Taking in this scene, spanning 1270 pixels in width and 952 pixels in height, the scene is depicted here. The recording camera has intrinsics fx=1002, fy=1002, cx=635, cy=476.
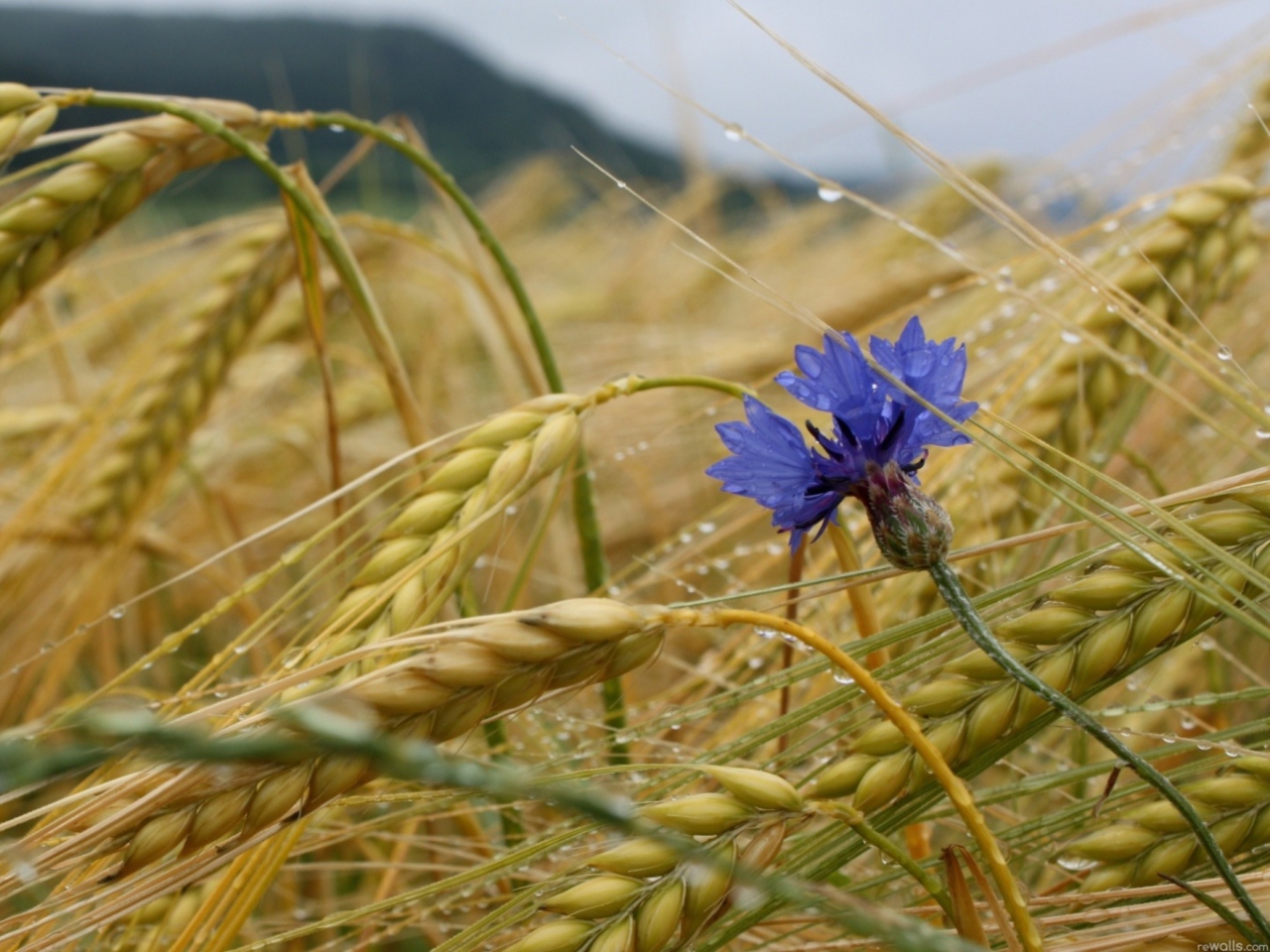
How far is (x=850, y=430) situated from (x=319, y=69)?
50.2ft

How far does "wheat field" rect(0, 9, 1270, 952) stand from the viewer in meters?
0.49

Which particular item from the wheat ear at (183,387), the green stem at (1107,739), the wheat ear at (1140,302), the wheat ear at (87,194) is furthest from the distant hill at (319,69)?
the green stem at (1107,739)

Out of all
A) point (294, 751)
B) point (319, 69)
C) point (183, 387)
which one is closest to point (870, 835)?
point (294, 751)

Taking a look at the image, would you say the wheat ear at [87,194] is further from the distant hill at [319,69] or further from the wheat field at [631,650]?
the distant hill at [319,69]

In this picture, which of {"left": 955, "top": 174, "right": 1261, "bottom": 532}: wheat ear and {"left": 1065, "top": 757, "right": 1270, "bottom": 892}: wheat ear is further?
{"left": 955, "top": 174, "right": 1261, "bottom": 532}: wheat ear

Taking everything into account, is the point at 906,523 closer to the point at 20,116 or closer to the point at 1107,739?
the point at 1107,739

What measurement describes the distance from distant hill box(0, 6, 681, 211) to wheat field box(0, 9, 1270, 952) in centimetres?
913

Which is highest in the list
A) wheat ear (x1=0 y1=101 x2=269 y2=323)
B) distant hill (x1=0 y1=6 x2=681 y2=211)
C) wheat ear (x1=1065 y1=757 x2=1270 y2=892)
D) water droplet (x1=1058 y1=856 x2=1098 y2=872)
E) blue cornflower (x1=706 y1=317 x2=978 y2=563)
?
distant hill (x1=0 y1=6 x2=681 y2=211)

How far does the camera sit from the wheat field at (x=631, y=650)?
0.49 meters

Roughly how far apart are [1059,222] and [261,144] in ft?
6.90

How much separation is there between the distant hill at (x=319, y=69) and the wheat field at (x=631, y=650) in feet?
30.0

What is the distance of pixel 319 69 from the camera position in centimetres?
1402

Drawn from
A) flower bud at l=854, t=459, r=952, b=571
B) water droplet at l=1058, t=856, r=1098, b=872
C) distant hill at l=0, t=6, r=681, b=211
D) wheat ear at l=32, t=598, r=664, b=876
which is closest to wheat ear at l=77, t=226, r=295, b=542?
wheat ear at l=32, t=598, r=664, b=876

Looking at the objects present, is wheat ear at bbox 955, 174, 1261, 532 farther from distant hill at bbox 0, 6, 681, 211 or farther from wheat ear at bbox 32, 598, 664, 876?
distant hill at bbox 0, 6, 681, 211
